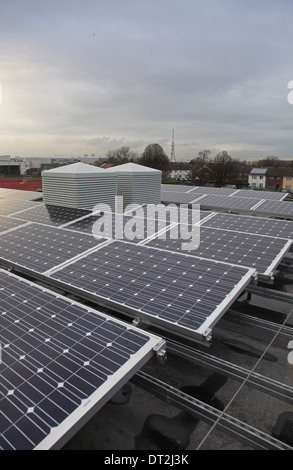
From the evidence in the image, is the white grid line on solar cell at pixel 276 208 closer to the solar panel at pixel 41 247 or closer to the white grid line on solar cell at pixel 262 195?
the white grid line on solar cell at pixel 262 195

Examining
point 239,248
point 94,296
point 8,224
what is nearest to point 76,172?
point 8,224

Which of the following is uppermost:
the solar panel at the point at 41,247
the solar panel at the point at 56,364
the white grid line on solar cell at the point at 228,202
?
the white grid line on solar cell at the point at 228,202

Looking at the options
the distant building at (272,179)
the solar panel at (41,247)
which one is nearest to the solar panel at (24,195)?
the solar panel at (41,247)

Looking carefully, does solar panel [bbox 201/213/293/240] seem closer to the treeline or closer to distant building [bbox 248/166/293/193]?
the treeline

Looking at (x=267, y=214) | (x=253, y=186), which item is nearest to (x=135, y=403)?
(x=267, y=214)

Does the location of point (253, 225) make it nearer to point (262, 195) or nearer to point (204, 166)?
point (262, 195)

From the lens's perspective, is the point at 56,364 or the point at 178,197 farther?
the point at 178,197
